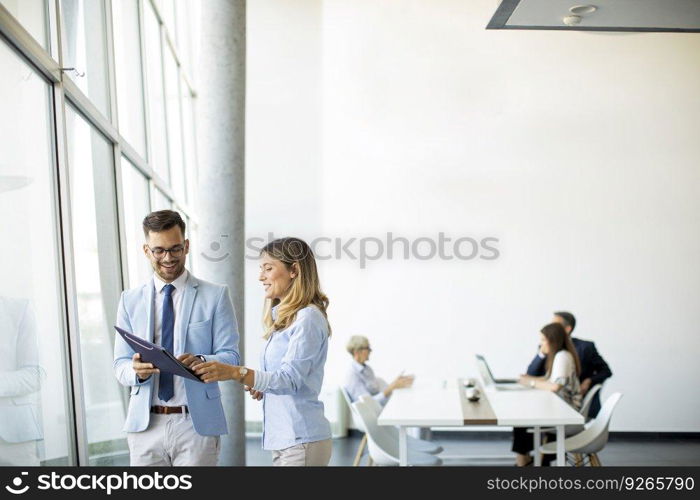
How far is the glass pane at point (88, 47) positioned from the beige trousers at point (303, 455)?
198 centimetres

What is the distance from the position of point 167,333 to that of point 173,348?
0.19 feet

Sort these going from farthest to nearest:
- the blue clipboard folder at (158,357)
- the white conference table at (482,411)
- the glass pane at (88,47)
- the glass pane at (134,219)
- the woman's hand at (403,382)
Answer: the woman's hand at (403,382)
the glass pane at (134,219)
the white conference table at (482,411)
the glass pane at (88,47)
the blue clipboard folder at (158,357)

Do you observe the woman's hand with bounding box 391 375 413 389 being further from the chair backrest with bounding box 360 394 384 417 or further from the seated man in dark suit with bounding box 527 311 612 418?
the seated man in dark suit with bounding box 527 311 612 418

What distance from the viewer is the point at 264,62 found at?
32.1 ft

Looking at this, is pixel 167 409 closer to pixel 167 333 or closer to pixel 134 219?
pixel 167 333

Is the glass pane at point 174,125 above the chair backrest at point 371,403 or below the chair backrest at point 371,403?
above

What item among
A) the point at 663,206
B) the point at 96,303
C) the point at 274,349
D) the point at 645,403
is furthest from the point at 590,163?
the point at 274,349

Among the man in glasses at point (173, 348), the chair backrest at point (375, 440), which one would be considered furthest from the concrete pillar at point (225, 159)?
the man in glasses at point (173, 348)

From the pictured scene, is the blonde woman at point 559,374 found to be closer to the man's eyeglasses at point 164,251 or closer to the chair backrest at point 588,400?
the chair backrest at point 588,400

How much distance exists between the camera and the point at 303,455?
305 centimetres

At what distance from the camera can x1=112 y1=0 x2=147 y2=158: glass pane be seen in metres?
5.57

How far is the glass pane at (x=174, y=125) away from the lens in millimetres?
8016
